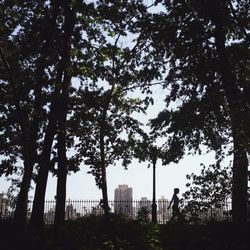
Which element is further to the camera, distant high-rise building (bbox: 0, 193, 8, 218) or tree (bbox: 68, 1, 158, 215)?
distant high-rise building (bbox: 0, 193, 8, 218)

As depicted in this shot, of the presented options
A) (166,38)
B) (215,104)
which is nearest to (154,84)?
(166,38)

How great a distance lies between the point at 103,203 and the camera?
49.1 feet

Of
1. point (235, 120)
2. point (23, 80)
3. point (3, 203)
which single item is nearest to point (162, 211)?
point (3, 203)

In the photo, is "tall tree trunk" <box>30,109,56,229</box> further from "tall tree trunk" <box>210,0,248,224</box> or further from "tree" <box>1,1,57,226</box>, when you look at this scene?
"tall tree trunk" <box>210,0,248,224</box>

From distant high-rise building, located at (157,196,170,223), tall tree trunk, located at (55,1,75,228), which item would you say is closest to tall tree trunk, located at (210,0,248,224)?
tall tree trunk, located at (55,1,75,228)

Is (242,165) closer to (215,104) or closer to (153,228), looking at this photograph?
(215,104)

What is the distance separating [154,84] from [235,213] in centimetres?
798

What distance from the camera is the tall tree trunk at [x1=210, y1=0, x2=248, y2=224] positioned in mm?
10749

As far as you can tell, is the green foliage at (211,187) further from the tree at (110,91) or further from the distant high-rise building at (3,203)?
the distant high-rise building at (3,203)

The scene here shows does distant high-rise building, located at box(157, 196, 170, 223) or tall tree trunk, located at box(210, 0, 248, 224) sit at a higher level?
tall tree trunk, located at box(210, 0, 248, 224)

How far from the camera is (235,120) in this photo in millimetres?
10492

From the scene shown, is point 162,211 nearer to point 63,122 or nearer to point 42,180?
point 42,180

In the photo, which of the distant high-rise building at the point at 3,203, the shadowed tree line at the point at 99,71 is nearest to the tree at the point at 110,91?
the shadowed tree line at the point at 99,71

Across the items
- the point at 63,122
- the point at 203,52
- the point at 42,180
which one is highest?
the point at 203,52
